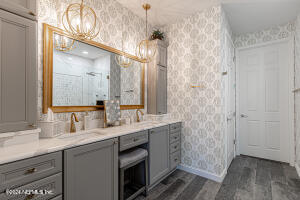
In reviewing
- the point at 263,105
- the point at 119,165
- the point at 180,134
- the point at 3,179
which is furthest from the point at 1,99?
the point at 263,105

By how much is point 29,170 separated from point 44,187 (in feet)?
0.58

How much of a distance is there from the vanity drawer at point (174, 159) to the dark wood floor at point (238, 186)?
18 centimetres

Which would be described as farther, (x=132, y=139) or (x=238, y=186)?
(x=238, y=186)

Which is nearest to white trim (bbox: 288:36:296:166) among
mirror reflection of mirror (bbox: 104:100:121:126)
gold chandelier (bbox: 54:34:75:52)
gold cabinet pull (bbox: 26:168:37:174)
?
mirror reflection of mirror (bbox: 104:100:121:126)

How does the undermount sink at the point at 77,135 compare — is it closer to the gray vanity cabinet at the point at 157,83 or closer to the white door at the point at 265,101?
the gray vanity cabinet at the point at 157,83

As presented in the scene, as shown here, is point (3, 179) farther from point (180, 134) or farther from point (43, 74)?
point (180, 134)

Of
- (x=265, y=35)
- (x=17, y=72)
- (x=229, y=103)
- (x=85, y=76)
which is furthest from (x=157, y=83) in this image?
(x=265, y=35)

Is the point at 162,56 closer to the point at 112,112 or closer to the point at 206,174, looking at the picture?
the point at 112,112

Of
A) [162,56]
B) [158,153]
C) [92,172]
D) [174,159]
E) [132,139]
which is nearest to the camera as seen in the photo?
[92,172]

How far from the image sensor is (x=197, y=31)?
260 cm

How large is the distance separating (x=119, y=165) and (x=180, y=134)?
4.77ft

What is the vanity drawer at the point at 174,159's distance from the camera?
249cm

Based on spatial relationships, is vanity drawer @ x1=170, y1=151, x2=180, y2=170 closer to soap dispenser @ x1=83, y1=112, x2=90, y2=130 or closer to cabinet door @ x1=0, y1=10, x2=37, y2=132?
soap dispenser @ x1=83, y1=112, x2=90, y2=130

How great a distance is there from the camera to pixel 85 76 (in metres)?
1.88
